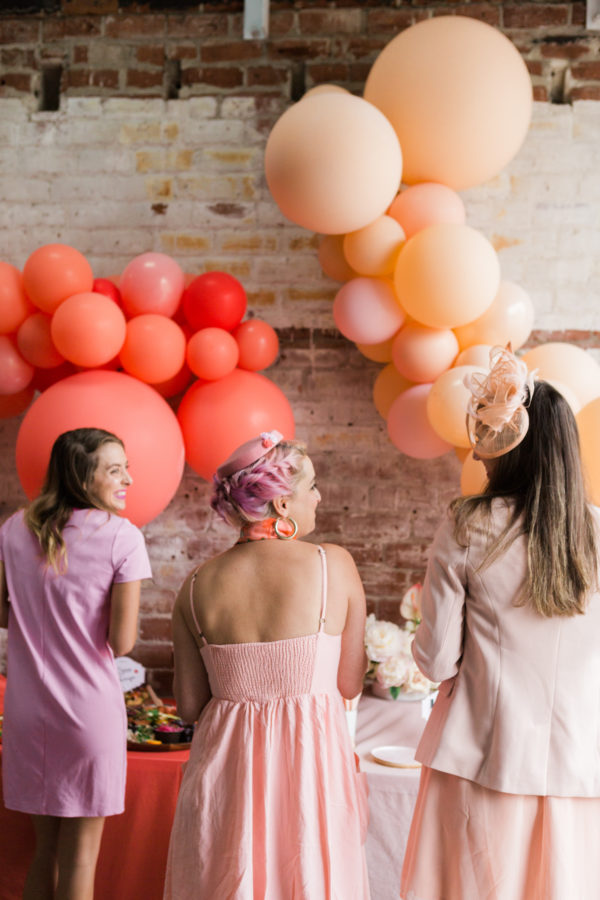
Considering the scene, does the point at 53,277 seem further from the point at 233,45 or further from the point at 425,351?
the point at 233,45

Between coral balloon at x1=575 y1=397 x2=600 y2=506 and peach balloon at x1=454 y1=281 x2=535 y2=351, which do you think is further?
peach balloon at x1=454 y1=281 x2=535 y2=351

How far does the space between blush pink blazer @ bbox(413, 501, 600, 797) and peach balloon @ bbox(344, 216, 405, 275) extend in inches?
43.9

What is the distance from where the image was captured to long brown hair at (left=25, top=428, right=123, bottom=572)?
2.04m

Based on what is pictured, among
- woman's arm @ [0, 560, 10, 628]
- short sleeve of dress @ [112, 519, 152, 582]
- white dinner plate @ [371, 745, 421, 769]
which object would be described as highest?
short sleeve of dress @ [112, 519, 152, 582]

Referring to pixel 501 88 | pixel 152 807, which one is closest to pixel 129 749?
pixel 152 807

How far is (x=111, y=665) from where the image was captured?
2.07 metres

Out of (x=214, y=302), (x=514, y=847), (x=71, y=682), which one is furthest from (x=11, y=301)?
(x=514, y=847)

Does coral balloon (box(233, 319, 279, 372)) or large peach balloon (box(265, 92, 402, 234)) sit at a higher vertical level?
large peach balloon (box(265, 92, 402, 234))

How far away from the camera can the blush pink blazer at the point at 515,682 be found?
60.8 inches

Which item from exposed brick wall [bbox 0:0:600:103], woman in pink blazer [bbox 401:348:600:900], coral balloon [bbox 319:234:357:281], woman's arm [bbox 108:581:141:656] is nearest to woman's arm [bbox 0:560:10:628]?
woman's arm [bbox 108:581:141:656]

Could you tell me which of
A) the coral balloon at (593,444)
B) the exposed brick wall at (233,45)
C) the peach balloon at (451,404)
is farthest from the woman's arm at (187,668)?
the exposed brick wall at (233,45)

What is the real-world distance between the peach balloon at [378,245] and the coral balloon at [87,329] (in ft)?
2.37

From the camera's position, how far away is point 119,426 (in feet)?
7.86

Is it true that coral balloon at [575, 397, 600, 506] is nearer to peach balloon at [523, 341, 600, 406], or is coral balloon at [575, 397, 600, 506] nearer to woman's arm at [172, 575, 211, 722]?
peach balloon at [523, 341, 600, 406]
